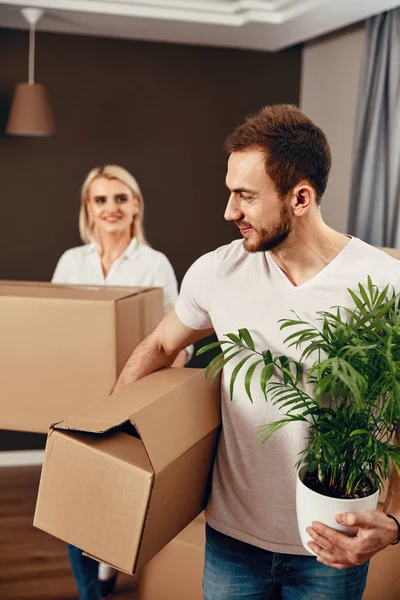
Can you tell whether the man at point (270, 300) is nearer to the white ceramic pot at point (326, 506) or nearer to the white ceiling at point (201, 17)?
the white ceramic pot at point (326, 506)

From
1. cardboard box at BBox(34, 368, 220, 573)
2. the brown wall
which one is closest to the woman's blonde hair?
the brown wall

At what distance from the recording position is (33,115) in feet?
11.4

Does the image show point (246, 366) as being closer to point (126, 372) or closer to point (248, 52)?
point (126, 372)

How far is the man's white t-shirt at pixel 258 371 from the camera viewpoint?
47.4 inches

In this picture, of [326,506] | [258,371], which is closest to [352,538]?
[326,506]

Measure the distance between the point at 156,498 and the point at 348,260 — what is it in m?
0.49

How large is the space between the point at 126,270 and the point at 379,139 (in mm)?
1298

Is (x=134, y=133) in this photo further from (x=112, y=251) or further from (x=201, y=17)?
(x=112, y=251)

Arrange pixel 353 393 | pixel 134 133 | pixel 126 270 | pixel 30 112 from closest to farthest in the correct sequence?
pixel 353 393
pixel 126 270
pixel 30 112
pixel 134 133

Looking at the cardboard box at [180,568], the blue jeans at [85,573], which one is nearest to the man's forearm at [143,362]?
the cardboard box at [180,568]

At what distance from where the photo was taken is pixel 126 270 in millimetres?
2533

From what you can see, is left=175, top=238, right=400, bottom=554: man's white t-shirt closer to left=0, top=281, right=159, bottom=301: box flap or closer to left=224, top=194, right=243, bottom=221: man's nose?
left=224, top=194, right=243, bottom=221: man's nose

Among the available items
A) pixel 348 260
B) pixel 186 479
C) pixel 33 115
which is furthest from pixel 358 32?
pixel 186 479

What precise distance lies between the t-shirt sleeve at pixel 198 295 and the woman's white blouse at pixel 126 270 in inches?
43.8
